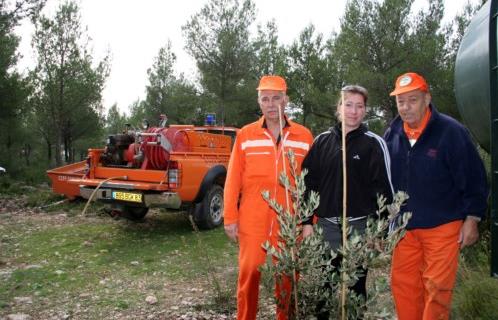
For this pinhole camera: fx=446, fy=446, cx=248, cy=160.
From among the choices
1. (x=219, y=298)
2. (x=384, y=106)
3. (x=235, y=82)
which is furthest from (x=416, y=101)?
(x=235, y=82)

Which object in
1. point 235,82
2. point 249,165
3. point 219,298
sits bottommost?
point 219,298

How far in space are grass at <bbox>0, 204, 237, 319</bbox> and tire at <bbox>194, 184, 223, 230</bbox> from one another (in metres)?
0.17

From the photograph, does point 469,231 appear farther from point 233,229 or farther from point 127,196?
point 127,196

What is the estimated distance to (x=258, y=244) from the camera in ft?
10.3

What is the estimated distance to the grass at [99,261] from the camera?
4352mm

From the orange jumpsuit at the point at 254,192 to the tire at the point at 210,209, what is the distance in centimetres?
400

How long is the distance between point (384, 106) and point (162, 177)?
44.5 feet

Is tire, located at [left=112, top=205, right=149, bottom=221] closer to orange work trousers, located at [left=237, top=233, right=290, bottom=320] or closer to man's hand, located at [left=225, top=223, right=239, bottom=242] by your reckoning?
man's hand, located at [left=225, top=223, right=239, bottom=242]

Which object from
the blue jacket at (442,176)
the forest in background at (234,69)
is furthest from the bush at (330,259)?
the forest in background at (234,69)

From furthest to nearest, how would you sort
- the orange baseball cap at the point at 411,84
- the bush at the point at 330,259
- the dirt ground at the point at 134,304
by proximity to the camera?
the dirt ground at the point at 134,304, the orange baseball cap at the point at 411,84, the bush at the point at 330,259

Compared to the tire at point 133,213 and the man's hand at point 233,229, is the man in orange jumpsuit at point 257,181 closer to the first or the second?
the man's hand at point 233,229

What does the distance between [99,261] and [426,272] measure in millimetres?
4210

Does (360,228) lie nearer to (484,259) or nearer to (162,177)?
(484,259)

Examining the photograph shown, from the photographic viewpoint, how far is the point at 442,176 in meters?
2.93
